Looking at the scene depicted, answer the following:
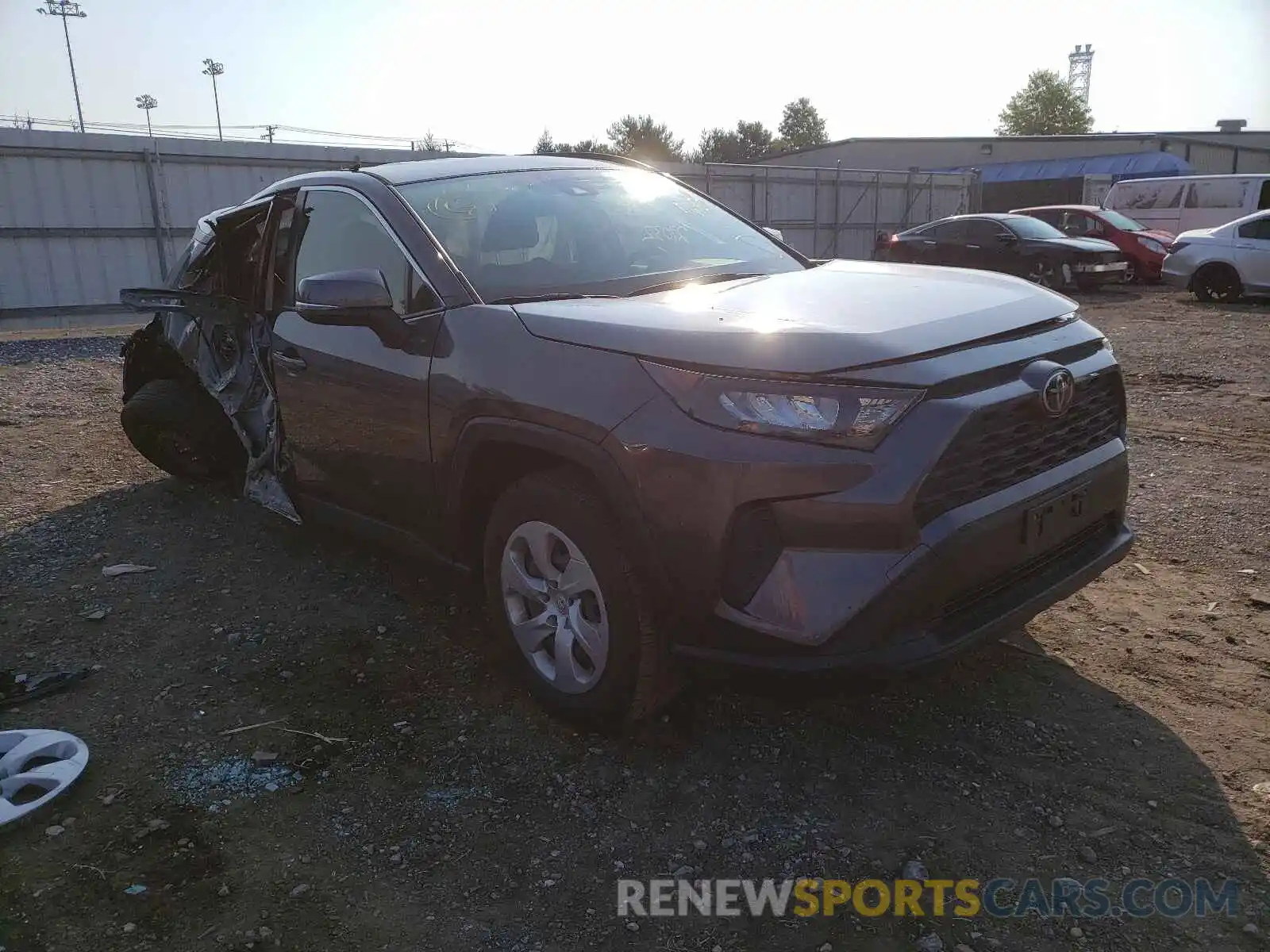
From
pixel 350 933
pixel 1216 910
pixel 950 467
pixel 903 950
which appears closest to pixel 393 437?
pixel 350 933

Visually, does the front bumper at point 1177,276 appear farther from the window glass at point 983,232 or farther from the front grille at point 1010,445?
the front grille at point 1010,445

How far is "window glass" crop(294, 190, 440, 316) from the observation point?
3250mm

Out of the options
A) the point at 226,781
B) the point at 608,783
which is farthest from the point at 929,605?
the point at 226,781

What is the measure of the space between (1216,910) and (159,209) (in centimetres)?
1512

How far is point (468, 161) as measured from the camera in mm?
3898

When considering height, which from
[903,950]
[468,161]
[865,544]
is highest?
[468,161]

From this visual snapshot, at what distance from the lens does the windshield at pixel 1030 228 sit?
16.1m

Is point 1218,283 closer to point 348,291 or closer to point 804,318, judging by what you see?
point 804,318

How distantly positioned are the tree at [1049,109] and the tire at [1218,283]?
72.7 meters

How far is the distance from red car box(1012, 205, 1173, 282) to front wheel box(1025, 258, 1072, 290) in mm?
2115

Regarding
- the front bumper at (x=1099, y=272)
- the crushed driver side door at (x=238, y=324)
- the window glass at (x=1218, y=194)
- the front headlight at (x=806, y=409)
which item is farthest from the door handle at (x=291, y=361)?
the window glass at (x=1218, y=194)

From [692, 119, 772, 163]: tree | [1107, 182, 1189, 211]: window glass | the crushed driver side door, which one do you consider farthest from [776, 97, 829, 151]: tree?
the crushed driver side door

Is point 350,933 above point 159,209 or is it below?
below

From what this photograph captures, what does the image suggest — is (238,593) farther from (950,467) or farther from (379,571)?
(950,467)
